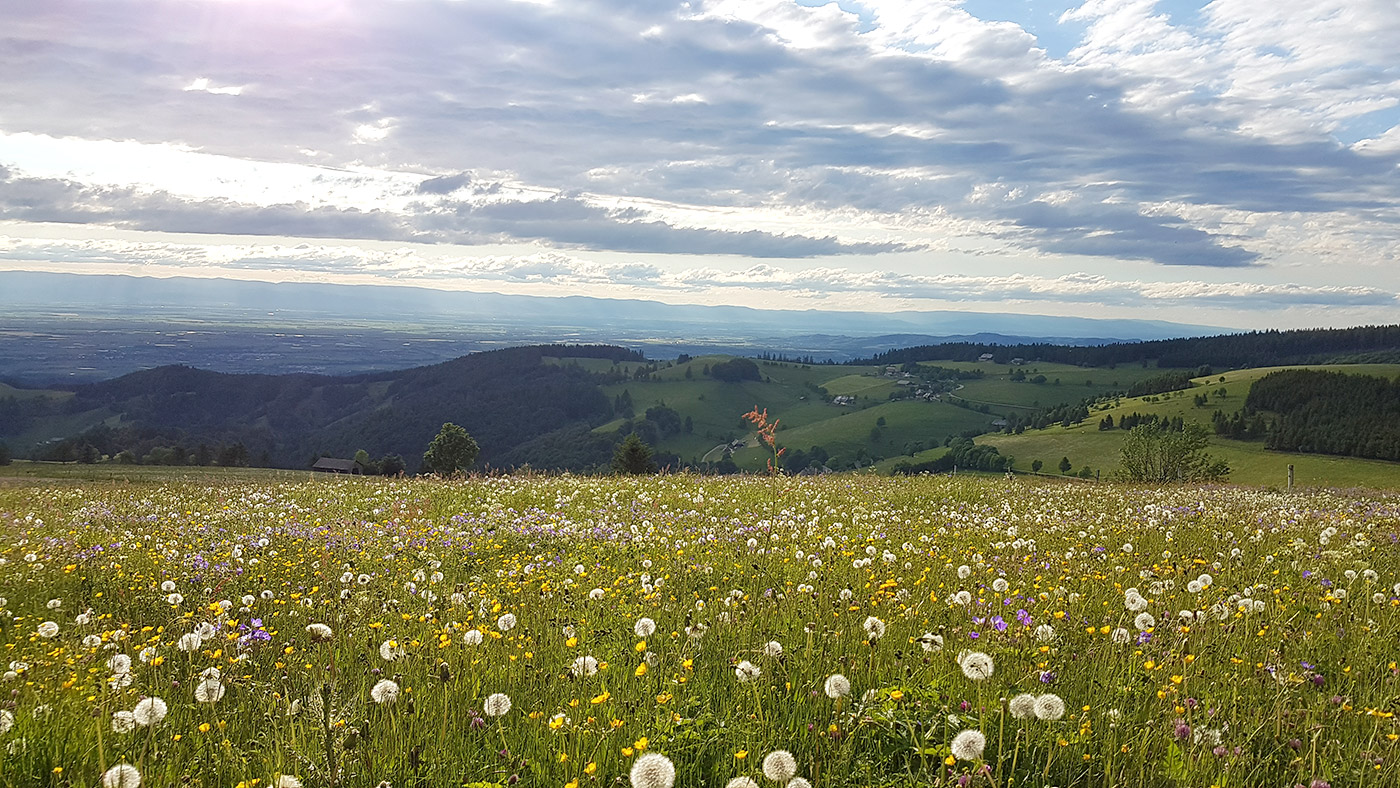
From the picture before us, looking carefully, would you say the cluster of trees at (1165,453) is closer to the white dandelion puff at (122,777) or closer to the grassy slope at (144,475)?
the grassy slope at (144,475)

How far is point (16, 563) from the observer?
8977 millimetres

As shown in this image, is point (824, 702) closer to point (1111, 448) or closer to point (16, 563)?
point (16, 563)

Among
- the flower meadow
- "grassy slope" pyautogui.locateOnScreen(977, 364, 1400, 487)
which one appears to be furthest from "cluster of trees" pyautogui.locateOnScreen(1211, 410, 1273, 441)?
the flower meadow

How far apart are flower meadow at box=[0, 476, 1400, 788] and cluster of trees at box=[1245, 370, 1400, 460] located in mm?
162416

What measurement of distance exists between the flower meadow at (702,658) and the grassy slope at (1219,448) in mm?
107112

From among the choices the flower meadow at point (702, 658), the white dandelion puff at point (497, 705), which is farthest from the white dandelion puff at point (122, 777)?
the white dandelion puff at point (497, 705)

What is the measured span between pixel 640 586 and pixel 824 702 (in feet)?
11.6

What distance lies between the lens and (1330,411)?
159 meters

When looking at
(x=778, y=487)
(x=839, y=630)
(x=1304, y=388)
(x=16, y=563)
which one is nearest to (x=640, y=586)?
(x=839, y=630)

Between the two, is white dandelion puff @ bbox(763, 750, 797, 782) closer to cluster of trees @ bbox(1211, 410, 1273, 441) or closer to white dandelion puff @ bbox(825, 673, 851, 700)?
white dandelion puff @ bbox(825, 673, 851, 700)

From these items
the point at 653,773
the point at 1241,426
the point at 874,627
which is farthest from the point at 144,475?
the point at 1241,426

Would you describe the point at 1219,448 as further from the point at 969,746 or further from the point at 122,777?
the point at 122,777

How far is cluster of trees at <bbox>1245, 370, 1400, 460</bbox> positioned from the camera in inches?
5389

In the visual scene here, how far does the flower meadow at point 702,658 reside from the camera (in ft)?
12.8
